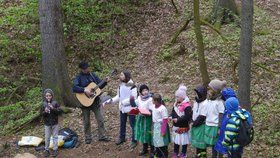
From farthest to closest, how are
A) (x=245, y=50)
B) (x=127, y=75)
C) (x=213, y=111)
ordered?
(x=127, y=75), (x=245, y=50), (x=213, y=111)

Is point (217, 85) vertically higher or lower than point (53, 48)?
lower

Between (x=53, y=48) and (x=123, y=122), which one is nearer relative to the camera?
(x=123, y=122)

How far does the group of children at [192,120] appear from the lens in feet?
24.1

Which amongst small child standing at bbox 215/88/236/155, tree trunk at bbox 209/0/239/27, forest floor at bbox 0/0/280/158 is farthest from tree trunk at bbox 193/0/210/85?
tree trunk at bbox 209/0/239/27

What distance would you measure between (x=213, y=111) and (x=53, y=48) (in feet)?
19.5

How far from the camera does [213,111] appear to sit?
7.93 meters

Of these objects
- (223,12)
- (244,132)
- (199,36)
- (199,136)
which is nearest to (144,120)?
(199,136)

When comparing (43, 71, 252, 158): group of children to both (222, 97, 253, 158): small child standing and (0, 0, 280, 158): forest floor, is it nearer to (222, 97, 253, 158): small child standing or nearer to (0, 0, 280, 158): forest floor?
(222, 97, 253, 158): small child standing

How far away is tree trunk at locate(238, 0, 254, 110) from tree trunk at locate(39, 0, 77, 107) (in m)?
5.36

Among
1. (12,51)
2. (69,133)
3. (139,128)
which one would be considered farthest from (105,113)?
(12,51)

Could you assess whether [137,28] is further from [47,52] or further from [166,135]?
[166,135]

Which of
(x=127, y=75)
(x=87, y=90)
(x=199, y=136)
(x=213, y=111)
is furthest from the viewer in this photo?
(x=87, y=90)

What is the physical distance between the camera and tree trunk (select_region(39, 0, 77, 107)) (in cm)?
1202

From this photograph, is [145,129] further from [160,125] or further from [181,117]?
[181,117]
